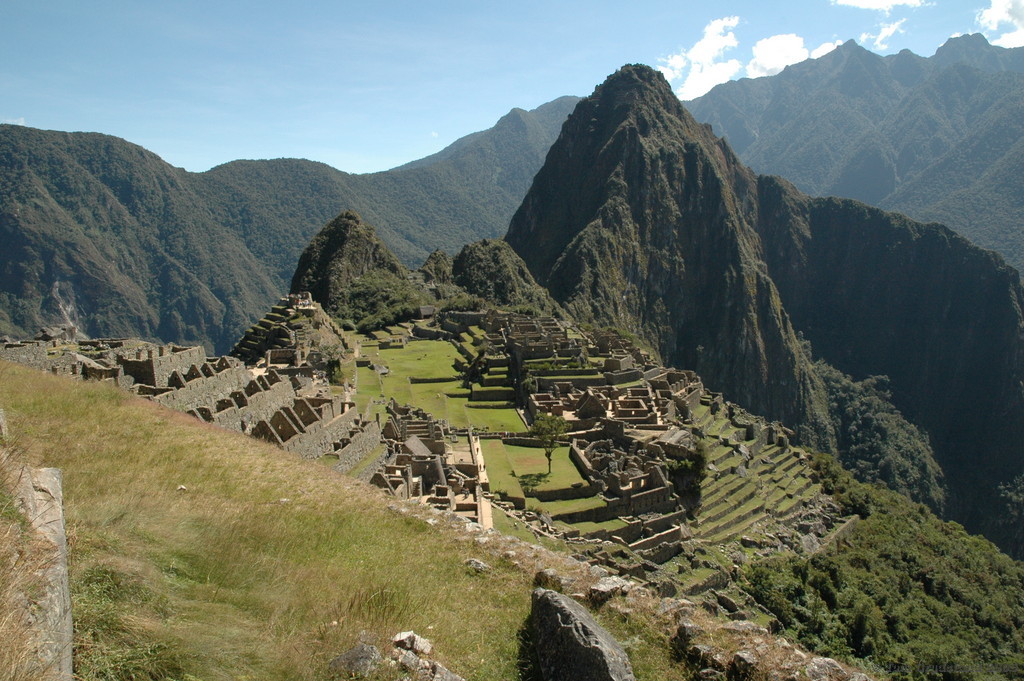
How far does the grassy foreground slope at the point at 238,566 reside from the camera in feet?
18.5

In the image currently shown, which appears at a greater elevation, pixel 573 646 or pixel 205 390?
pixel 205 390

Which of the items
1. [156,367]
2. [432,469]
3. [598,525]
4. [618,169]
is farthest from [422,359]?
[618,169]

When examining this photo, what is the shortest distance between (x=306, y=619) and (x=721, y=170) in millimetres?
187640

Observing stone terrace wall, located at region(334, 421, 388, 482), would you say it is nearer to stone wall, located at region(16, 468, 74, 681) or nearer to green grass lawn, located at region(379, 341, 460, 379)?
stone wall, located at region(16, 468, 74, 681)

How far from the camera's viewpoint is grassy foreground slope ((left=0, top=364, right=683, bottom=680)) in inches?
222

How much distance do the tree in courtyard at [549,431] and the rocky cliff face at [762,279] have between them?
85762 millimetres

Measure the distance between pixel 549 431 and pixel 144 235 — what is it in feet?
298

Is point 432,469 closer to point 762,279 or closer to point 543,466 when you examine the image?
point 543,466

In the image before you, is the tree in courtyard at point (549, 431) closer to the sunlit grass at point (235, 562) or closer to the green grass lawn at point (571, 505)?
the green grass lawn at point (571, 505)

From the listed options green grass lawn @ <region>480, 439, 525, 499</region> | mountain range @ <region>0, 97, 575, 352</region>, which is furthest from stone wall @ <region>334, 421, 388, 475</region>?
mountain range @ <region>0, 97, 575, 352</region>

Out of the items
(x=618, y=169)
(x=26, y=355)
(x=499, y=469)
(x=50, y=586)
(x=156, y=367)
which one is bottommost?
(x=499, y=469)

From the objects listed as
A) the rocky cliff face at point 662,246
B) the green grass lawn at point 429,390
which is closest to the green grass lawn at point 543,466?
the green grass lawn at point 429,390

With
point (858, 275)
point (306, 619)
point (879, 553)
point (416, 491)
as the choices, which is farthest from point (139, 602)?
point (858, 275)

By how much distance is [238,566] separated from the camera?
765cm
